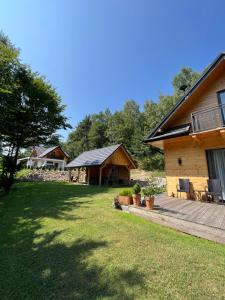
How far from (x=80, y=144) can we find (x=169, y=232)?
48.7 m

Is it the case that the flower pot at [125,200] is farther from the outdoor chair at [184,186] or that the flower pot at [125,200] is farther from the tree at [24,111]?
the tree at [24,111]

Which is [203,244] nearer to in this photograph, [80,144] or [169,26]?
[169,26]

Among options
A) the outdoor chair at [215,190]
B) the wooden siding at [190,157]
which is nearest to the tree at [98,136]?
the wooden siding at [190,157]

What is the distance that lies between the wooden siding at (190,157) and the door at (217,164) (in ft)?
0.68

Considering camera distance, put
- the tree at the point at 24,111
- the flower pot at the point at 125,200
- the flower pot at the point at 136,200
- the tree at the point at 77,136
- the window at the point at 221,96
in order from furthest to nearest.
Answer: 1. the tree at the point at 77,136
2. the tree at the point at 24,111
3. the window at the point at 221,96
4. the flower pot at the point at 125,200
5. the flower pot at the point at 136,200

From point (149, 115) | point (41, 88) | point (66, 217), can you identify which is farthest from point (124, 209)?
point (149, 115)

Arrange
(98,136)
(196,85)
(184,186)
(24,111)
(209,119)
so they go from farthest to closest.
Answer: (98,136) → (24,111) → (196,85) → (184,186) → (209,119)

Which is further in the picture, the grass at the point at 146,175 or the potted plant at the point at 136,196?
the grass at the point at 146,175

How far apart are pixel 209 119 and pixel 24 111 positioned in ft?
47.1

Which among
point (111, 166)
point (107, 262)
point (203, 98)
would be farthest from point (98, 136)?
point (107, 262)

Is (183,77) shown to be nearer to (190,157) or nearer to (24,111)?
(190,157)

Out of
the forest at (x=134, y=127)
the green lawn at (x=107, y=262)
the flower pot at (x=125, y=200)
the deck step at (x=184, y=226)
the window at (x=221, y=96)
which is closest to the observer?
the green lawn at (x=107, y=262)

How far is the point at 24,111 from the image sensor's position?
46.9 feet

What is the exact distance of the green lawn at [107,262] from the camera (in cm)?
252
